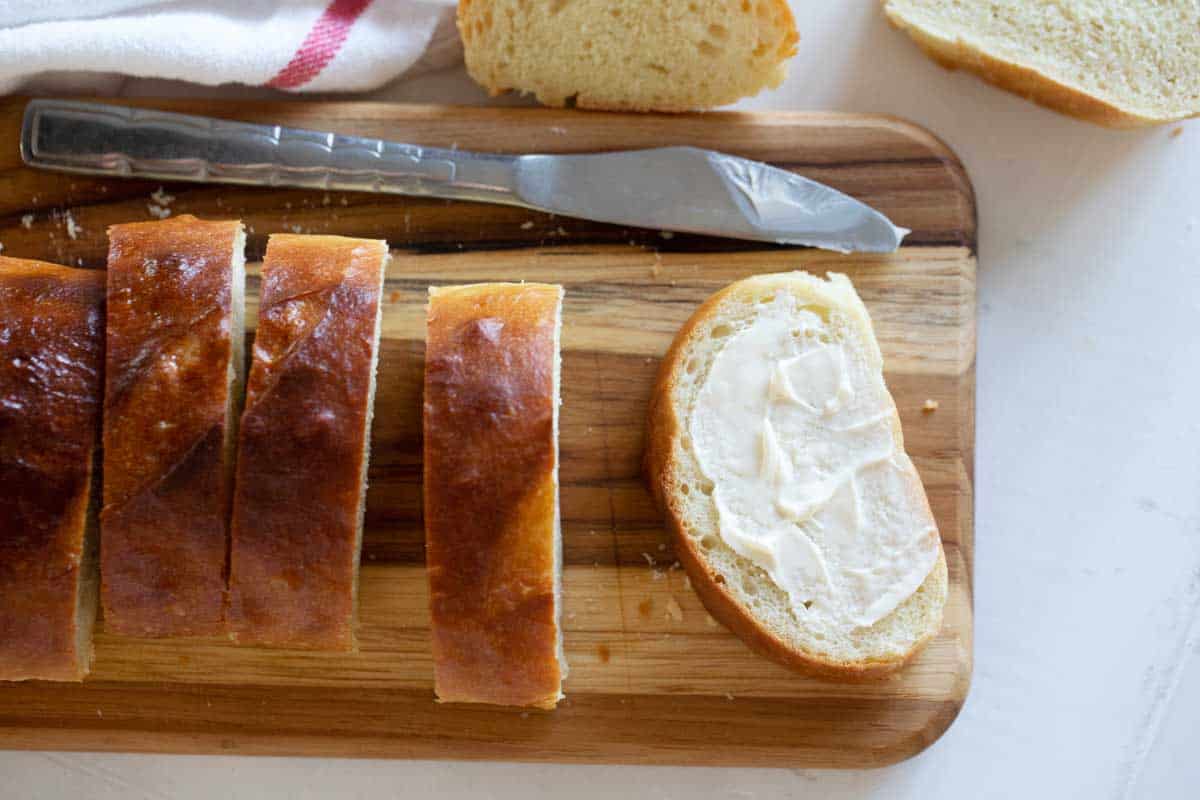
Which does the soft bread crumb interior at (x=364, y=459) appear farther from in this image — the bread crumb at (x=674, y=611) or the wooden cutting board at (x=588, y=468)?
the bread crumb at (x=674, y=611)

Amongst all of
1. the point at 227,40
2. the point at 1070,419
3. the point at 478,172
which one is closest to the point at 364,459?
the point at 478,172

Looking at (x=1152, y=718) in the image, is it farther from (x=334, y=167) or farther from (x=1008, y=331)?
(x=334, y=167)

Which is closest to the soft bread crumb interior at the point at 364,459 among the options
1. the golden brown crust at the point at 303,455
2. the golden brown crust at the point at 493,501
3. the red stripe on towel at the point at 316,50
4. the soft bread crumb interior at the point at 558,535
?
the golden brown crust at the point at 303,455

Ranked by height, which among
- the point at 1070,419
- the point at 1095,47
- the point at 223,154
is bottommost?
the point at 1070,419

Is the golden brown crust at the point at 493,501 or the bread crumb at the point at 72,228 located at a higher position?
the bread crumb at the point at 72,228

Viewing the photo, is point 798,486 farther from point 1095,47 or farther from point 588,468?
point 1095,47

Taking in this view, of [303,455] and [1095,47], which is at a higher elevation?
[1095,47]
